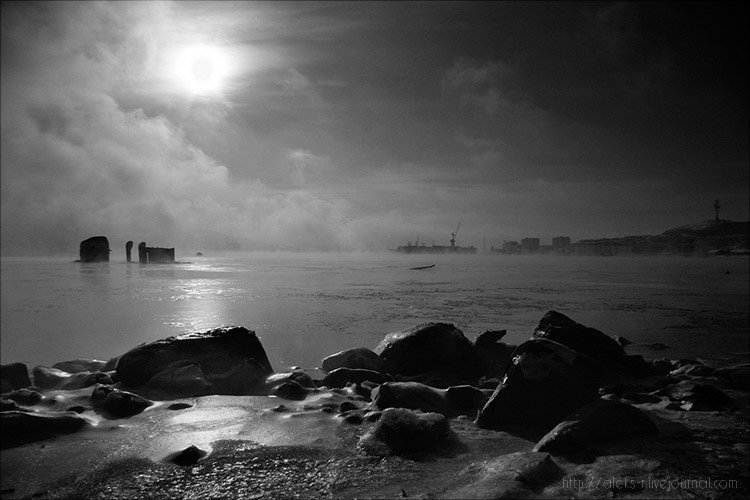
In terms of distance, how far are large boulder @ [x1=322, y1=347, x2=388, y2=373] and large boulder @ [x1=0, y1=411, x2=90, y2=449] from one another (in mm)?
3657

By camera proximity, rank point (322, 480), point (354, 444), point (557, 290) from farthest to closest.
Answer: point (557, 290) < point (354, 444) < point (322, 480)

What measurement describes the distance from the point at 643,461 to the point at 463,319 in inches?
334

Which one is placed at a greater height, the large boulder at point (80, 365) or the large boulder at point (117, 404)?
the large boulder at point (117, 404)

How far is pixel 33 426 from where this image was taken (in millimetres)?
4125

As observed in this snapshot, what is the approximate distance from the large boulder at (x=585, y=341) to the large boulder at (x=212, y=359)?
15.1ft

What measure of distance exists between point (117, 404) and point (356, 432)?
2700 millimetres

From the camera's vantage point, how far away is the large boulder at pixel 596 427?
3.77 metres

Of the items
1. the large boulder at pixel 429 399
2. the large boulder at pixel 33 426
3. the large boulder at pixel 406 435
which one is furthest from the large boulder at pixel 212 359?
the large boulder at pixel 406 435

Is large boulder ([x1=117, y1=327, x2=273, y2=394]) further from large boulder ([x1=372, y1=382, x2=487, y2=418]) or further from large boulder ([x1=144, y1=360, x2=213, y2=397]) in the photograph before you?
large boulder ([x1=372, y1=382, x2=487, y2=418])

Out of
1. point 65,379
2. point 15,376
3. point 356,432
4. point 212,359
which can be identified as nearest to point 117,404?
point 212,359

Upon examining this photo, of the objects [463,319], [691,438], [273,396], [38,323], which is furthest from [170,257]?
[691,438]

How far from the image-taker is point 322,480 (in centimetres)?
333

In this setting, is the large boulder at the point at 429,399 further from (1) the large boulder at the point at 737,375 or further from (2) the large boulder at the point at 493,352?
(1) the large boulder at the point at 737,375

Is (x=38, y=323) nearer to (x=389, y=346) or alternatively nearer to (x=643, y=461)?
(x=389, y=346)
